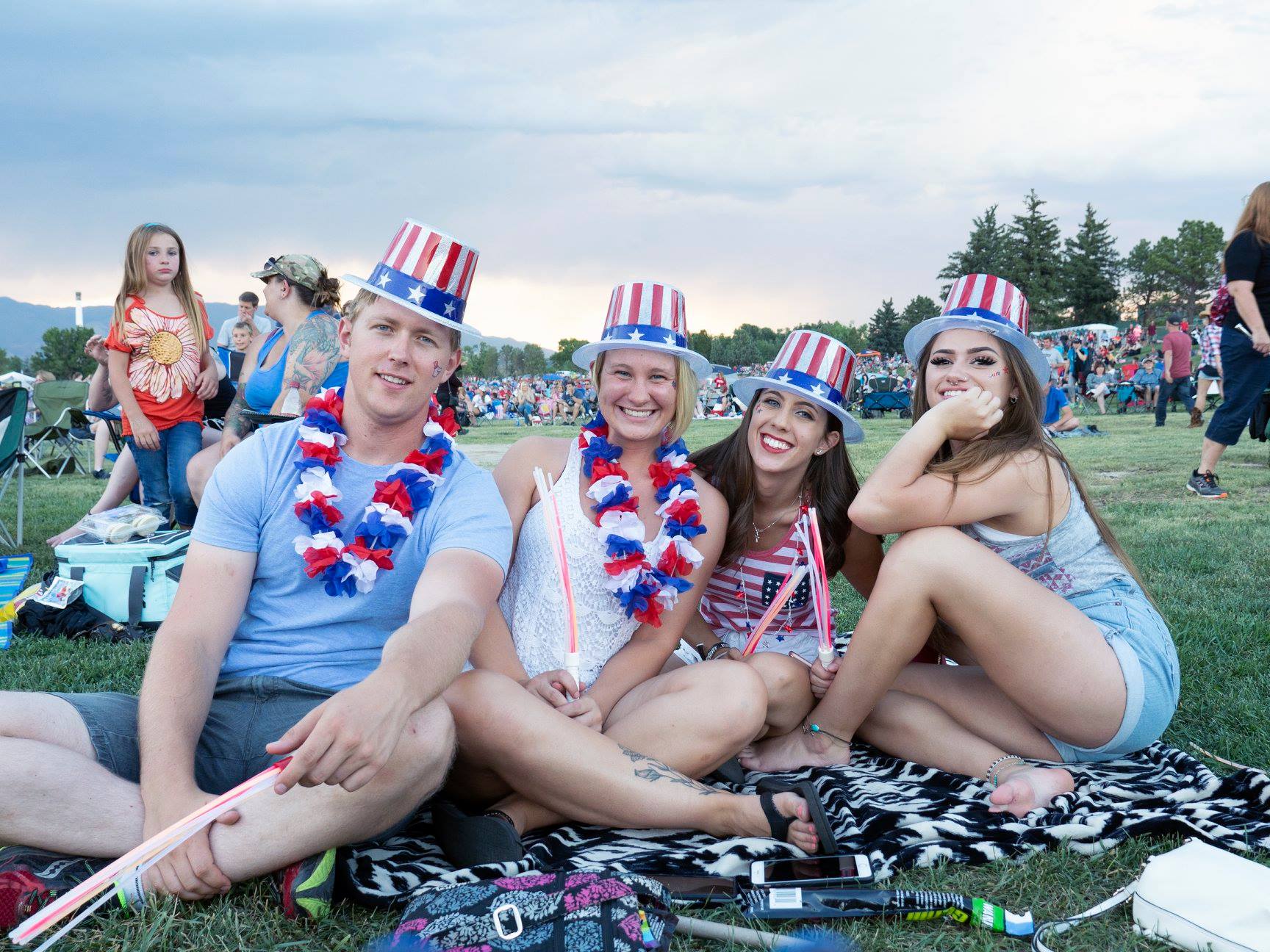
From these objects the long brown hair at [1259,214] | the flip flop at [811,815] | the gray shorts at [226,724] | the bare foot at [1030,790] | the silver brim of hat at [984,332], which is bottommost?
the bare foot at [1030,790]

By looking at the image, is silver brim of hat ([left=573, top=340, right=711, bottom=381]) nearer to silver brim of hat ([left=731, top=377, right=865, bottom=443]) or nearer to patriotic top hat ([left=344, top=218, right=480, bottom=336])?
silver brim of hat ([left=731, top=377, right=865, bottom=443])

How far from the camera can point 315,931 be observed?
2176mm

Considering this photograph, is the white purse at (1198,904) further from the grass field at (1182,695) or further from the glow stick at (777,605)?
the glow stick at (777,605)

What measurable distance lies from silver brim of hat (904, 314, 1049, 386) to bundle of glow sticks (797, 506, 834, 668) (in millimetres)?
728

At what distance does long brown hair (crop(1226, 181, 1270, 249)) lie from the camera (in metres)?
7.33

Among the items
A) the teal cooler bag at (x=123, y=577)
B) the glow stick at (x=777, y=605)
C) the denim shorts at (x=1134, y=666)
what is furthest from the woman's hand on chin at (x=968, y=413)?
the teal cooler bag at (x=123, y=577)

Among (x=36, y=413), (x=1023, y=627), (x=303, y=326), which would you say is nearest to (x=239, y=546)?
(x=1023, y=627)

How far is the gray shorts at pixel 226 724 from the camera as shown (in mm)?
2385

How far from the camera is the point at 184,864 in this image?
213 centimetres

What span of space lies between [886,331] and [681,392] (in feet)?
275

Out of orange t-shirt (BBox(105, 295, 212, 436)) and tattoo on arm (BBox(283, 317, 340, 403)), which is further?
orange t-shirt (BBox(105, 295, 212, 436))

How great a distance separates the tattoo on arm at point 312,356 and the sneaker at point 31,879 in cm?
319

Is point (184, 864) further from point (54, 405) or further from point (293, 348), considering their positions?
point (54, 405)

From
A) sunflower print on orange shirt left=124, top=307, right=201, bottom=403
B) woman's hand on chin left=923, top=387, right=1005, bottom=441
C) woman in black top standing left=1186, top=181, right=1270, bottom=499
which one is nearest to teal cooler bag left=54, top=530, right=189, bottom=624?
sunflower print on orange shirt left=124, top=307, right=201, bottom=403
